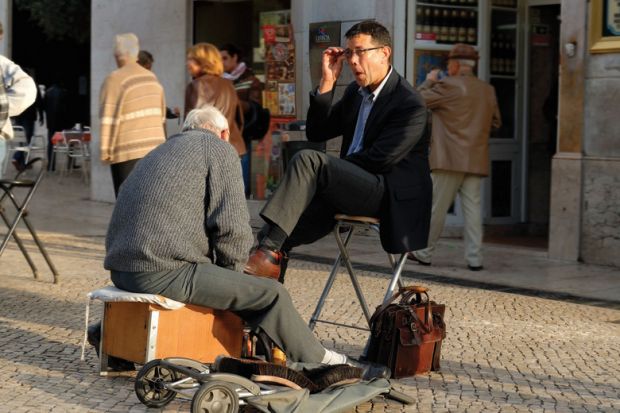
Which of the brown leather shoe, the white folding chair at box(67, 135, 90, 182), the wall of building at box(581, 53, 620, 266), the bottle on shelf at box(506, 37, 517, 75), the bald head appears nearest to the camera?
the brown leather shoe

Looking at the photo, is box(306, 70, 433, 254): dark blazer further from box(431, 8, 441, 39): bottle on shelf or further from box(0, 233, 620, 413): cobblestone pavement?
box(431, 8, 441, 39): bottle on shelf

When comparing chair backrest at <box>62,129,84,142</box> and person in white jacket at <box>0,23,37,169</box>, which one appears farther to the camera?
chair backrest at <box>62,129,84,142</box>

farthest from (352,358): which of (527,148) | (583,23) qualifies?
(527,148)

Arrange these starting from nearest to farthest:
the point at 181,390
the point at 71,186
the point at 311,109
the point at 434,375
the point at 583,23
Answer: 1. the point at 181,390
2. the point at 434,375
3. the point at 311,109
4. the point at 583,23
5. the point at 71,186

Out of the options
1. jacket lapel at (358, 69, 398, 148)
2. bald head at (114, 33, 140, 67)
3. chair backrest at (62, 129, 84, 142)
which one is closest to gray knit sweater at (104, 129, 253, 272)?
jacket lapel at (358, 69, 398, 148)

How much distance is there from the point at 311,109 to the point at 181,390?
2.06m

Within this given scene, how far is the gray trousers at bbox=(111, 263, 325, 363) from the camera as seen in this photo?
5.74 meters

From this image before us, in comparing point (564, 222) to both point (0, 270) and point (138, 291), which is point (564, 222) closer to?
point (0, 270)

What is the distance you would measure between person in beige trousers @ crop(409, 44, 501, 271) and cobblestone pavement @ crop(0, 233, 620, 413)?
2.98 feet

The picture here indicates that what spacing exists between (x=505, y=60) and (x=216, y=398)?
8.28 m

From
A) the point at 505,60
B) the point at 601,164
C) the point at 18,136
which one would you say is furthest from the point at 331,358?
the point at 18,136

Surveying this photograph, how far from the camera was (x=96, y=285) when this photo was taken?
9062 millimetres

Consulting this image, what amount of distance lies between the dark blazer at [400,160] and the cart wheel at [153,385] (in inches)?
Result: 57.1

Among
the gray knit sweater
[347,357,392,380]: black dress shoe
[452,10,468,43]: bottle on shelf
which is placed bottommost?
[347,357,392,380]: black dress shoe
